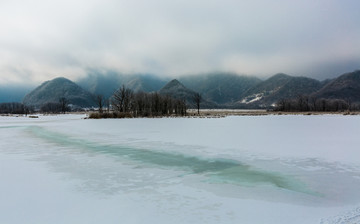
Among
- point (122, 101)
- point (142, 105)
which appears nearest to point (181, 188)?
point (142, 105)

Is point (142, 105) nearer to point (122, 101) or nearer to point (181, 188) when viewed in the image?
point (122, 101)

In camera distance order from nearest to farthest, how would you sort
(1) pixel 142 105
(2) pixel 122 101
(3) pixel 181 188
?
(3) pixel 181 188
(1) pixel 142 105
(2) pixel 122 101

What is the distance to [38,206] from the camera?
6.21 metres

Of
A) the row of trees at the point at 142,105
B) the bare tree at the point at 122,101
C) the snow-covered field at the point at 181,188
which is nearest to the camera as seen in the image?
the snow-covered field at the point at 181,188

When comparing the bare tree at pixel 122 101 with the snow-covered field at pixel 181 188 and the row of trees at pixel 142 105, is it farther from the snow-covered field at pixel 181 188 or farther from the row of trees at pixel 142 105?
the snow-covered field at pixel 181 188

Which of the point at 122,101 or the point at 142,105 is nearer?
the point at 142,105

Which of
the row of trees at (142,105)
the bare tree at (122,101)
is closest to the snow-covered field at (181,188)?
the row of trees at (142,105)

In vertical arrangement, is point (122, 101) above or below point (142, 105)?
above

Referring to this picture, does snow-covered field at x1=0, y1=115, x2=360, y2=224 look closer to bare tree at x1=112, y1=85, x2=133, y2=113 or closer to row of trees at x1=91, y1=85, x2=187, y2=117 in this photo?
row of trees at x1=91, y1=85, x2=187, y2=117

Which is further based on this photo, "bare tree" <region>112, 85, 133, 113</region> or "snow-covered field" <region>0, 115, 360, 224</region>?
"bare tree" <region>112, 85, 133, 113</region>

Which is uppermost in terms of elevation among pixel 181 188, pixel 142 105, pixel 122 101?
pixel 122 101

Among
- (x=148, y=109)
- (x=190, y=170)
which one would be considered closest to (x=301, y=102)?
(x=148, y=109)

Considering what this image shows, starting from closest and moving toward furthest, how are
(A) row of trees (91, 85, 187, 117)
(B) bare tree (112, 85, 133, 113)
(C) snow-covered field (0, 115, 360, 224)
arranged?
(C) snow-covered field (0, 115, 360, 224)
(A) row of trees (91, 85, 187, 117)
(B) bare tree (112, 85, 133, 113)

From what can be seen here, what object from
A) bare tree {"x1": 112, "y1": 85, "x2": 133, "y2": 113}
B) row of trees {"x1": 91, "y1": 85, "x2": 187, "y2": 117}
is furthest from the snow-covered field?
bare tree {"x1": 112, "y1": 85, "x2": 133, "y2": 113}
